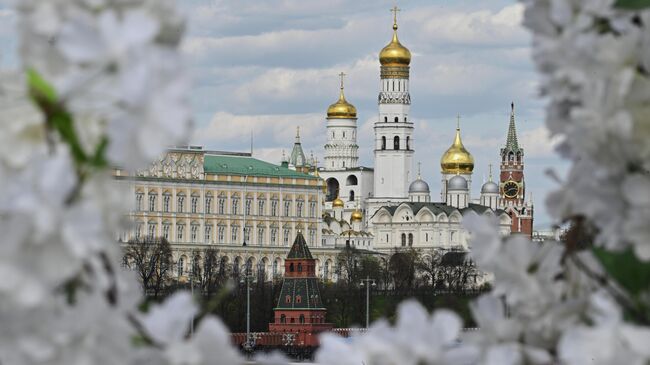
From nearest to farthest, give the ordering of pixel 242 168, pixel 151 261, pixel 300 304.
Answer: pixel 300 304, pixel 151 261, pixel 242 168

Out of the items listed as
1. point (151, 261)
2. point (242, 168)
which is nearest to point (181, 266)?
point (242, 168)

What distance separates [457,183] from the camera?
113500mm

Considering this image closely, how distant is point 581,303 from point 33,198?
0.69 meters

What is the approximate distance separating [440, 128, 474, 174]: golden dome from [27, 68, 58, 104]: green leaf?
375 ft

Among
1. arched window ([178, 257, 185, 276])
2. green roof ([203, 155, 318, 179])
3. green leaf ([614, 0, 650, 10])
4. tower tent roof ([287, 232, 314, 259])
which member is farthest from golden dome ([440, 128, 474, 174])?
green leaf ([614, 0, 650, 10])

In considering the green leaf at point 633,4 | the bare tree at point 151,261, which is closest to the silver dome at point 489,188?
the bare tree at point 151,261

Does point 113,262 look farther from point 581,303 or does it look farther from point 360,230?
point 360,230

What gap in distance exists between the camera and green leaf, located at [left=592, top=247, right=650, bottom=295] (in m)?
1.89

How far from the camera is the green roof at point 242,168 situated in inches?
3718

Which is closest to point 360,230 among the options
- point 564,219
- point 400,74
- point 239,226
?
point 400,74

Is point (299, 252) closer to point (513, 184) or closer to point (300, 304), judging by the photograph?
point (300, 304)

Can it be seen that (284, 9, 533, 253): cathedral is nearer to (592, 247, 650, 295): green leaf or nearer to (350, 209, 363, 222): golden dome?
(350, 209, 363, 222): golden dome

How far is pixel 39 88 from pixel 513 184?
366 feet

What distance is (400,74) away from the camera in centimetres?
11350
